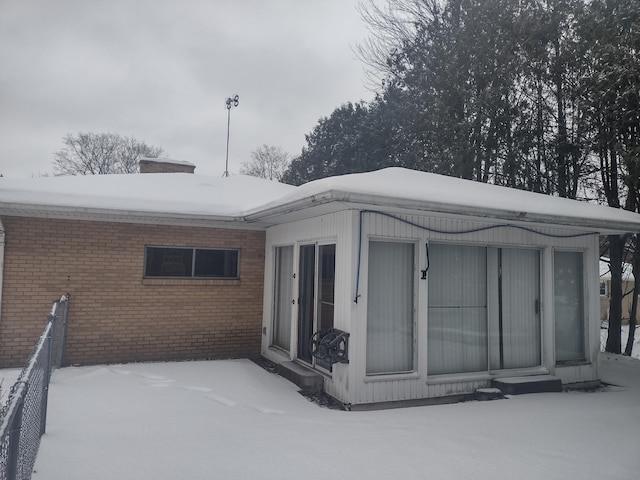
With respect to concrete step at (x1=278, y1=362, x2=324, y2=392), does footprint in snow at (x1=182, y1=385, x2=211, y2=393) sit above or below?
below

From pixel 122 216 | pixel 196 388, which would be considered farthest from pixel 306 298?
pixel 122 216

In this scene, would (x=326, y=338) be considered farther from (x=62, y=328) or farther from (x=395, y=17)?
(x=395, y=17)

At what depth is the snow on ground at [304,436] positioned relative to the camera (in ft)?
10.7

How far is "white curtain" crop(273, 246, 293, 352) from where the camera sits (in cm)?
698

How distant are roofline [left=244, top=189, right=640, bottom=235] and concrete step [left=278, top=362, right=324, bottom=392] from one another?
2.05 metres

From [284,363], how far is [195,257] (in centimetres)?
239

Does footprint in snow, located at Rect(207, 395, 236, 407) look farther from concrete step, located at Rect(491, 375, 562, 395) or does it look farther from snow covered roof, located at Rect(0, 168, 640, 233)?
concrete step, located at Rect(491, 375, 562, 395)

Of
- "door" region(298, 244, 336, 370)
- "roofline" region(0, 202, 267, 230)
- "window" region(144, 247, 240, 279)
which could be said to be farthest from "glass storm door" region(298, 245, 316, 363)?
"window" region(144, 247, 240, 279)

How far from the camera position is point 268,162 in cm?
3119

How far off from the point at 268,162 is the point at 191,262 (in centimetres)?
2464

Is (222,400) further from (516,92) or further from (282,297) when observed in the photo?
(516,92)

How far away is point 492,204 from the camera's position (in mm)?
5145

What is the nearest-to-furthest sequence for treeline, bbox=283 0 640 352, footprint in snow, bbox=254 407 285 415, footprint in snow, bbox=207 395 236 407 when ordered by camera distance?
footprint in snow, bbox=254 407 285 415 → footprint in snow, bbox=207 395 236 407 → treeline, bbox=283 0 640 352

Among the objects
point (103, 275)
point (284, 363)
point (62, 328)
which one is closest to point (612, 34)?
point (284, 363)
